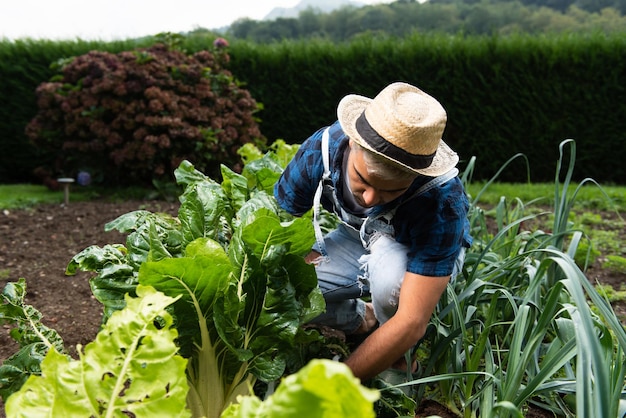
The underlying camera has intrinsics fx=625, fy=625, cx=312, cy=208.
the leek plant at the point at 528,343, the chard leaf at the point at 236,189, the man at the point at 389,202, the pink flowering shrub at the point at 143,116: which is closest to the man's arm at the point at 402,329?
the man at the point at 389,202

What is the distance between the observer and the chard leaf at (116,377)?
3.54ft

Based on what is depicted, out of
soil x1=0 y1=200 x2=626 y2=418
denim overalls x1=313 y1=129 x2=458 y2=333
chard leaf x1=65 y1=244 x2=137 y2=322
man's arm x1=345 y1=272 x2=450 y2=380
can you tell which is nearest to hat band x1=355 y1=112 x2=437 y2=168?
denim overalls x1=313 y1=129 x2=458 y2=333

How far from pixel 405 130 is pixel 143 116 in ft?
16.0

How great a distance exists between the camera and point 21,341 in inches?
Result: 71.8

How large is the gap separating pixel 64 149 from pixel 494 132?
5246 millimetres

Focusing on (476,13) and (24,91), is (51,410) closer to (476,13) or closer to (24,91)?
(24,91)

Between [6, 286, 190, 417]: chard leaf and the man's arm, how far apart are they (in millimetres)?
848

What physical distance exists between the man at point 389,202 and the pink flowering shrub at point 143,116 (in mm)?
4021

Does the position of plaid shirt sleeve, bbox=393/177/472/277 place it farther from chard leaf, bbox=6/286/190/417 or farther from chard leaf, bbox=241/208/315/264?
chard leaf, bbox=6/286/190/417

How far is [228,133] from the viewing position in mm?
6398

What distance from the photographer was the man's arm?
1.85 metres

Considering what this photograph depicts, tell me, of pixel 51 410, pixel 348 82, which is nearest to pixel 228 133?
pixel 348 82

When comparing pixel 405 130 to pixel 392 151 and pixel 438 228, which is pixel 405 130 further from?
pixel 438 228

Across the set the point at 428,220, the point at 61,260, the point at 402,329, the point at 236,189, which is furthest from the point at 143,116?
Answer: the point at 402,329
